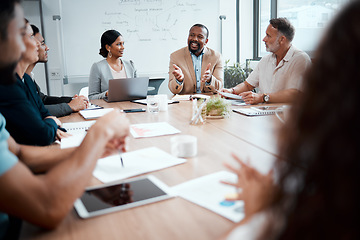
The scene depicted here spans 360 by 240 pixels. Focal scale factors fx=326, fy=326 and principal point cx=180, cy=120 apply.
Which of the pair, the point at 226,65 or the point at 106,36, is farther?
the point at 226,65

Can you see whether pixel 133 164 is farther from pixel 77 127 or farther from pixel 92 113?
pixel 92 113

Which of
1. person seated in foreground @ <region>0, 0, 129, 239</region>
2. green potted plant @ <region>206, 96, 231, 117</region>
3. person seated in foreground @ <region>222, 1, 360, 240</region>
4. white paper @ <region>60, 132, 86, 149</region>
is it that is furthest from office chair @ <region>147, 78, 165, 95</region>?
person seated in foreground @ <region>222, 1, 360, 240</region>

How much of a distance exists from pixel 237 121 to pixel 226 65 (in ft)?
10.7

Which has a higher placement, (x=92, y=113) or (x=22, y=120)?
(x=22, y=120)

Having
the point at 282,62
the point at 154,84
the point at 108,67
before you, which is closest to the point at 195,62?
the point at 154,84

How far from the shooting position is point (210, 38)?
493 cm

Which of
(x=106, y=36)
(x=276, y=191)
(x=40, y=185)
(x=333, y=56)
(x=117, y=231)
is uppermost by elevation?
Result: (x=106, y=36)

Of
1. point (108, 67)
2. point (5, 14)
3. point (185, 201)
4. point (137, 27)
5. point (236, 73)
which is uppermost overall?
point (137, 27)

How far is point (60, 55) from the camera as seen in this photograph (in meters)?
4.28

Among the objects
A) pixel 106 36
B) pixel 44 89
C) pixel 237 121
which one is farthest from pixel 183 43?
pixel 237 121

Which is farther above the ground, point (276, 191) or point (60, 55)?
point (60, 55)

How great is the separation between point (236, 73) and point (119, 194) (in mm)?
4183

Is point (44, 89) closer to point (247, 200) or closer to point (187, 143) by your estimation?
point (187, 143)

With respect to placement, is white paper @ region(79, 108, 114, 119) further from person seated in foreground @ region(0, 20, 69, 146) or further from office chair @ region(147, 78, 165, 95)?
office chair @ region(147, 78, 165, 95)
